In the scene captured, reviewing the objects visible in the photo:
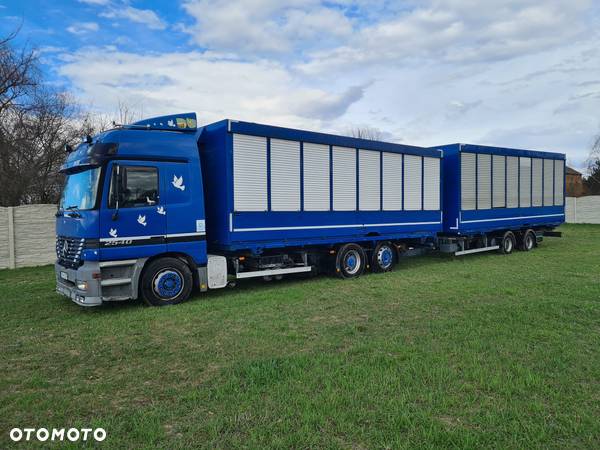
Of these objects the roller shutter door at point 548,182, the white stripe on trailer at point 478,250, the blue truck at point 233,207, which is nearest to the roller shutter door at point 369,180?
the blue truck at point 233,207

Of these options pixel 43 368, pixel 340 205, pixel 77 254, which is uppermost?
pixel 340 205

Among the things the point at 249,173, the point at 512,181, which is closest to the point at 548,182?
the point at 512,181

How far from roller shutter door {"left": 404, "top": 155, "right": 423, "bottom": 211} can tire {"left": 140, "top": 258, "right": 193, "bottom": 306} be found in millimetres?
6845

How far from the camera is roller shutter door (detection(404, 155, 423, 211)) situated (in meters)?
12.7

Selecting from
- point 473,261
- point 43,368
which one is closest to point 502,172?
point 473,261

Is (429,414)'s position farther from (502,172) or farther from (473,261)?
(502,172)

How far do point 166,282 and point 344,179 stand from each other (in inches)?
201

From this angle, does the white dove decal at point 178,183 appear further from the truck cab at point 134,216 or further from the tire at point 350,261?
the tire at point 350,261

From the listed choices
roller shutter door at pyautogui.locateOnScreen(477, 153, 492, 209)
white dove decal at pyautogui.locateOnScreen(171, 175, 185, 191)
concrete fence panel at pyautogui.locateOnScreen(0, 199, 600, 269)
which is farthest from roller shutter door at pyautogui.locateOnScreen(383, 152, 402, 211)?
concrete fence panel at pyautogui.locateOnScreen(0, 199, 600, 269)

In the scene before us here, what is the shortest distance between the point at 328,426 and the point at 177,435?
1201 mm

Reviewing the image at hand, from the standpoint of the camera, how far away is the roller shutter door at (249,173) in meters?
9.05

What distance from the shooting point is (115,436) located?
347 centimetres

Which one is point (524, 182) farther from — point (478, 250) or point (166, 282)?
point (166, 282)

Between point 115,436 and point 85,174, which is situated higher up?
point 85,174
